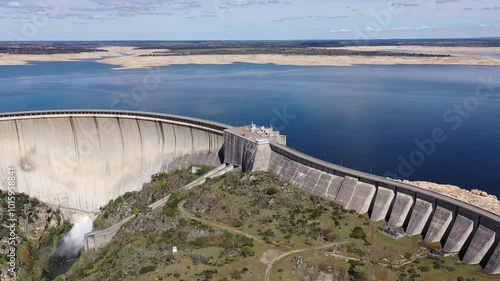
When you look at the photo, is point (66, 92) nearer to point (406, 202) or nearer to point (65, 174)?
point (65, 174)

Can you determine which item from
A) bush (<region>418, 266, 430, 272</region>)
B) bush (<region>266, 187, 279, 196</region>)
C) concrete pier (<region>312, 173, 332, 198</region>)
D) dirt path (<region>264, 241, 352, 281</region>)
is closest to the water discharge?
bush (<region>266, 187, 279, 196</region>)

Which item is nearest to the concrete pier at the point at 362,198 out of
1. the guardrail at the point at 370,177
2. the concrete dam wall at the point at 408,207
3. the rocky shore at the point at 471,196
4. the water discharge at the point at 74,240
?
the concrete dam wall at the point at 408,207

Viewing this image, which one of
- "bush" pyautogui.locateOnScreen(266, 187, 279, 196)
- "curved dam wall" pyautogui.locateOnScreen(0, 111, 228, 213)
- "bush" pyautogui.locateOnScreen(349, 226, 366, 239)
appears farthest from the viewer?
"curved dam wall" pyautogui.locateOnScreen(0, 111, 228, 213)

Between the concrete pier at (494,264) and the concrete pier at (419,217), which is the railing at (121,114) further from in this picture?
the concrete pier at (494,264)

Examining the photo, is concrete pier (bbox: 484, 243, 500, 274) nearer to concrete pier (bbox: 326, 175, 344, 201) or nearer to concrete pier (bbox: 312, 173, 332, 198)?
concrete pier (bbox: 326, 175, 344, 201)

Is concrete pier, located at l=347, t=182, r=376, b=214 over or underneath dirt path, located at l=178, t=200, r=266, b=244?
over

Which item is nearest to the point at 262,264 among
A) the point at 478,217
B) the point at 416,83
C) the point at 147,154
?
the point at 478,217

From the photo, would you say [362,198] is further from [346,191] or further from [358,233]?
[358,233]
